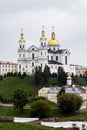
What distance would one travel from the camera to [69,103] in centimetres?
6838

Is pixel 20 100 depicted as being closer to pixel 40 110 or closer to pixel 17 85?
pixel 40 110

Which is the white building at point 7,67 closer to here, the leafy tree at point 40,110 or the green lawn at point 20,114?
the green lawn at point 20,114

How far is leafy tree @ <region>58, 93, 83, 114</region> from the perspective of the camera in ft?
225

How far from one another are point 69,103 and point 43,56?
143ft

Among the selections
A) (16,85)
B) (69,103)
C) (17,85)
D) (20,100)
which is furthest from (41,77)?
(69,103)

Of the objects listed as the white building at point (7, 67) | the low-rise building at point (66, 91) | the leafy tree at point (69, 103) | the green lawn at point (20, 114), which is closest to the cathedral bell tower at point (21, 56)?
the white building at point (7, 67)

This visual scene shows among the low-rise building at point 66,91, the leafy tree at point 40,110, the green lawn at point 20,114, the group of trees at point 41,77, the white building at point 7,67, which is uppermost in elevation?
the white building at point 7,67

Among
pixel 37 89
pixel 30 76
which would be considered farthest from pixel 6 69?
pixel 37 89

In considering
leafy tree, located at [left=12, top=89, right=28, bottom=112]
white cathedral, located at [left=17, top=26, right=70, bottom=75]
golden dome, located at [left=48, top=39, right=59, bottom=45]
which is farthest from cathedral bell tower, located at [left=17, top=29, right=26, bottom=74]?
leafy tree, located at [left=12, top=89, right=28, bottom=112]

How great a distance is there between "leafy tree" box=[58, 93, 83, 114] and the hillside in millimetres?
24043

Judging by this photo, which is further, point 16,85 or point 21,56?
point 21,56

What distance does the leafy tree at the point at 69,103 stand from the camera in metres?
68.6

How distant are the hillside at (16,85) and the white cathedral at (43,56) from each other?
8652 millimetres

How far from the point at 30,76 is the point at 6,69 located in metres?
35.3
